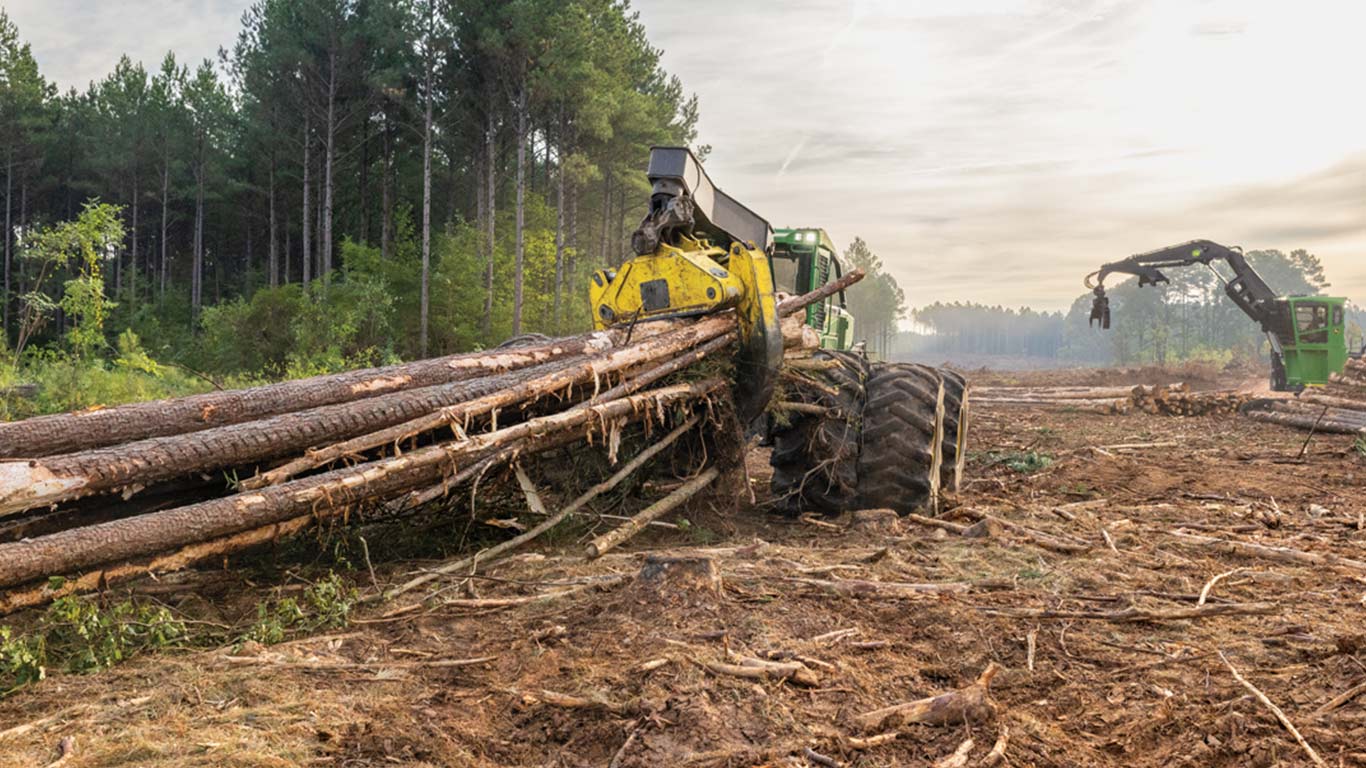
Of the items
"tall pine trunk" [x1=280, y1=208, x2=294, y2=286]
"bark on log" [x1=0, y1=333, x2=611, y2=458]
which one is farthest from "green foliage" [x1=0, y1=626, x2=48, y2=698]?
"tall pine trunk" [x1=280, y1=208, x2=294, y2=286]

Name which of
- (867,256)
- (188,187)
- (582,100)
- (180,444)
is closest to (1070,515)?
(180,444)

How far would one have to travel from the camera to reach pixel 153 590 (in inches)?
161

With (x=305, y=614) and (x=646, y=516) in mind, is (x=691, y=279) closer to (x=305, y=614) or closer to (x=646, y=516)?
(x=646, y=516)

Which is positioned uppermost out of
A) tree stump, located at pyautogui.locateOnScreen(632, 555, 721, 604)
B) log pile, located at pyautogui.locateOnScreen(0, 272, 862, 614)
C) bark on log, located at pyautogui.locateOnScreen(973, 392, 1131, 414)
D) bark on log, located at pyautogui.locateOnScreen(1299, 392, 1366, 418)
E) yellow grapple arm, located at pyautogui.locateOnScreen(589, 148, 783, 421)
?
yellow grapple arm, located at pyautogui.locateOnScreen(589, 148, 783, 421)

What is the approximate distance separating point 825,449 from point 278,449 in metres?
4.03

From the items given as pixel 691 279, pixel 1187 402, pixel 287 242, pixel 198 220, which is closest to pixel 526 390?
pixel 691 279

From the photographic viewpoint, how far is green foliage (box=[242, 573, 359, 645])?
141 inches

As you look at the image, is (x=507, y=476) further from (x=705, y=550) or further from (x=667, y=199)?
(x=667, y=199)

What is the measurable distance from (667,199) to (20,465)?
443 cm

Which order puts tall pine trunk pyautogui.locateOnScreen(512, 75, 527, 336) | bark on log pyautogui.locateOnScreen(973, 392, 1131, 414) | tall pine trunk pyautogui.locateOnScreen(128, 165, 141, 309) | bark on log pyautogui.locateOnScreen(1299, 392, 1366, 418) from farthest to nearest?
tall pine trunk pyautogui.locateOnScreen(128, 165, 141, 309) < tall pine trunk pyautogui.locateOnScreen(512, 75, 527, 336) < bark on log pyautogui.locateOnScreen(973, 392, 1131, 414) < bark on log pyautogui.locateOnScreen(1299, 392, 1366, 418)

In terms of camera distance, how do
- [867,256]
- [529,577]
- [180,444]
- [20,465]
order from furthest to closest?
1. [867,256]
2. [529,577]
3. [180,444]
4. [20,465]

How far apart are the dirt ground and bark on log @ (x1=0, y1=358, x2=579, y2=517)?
0.90 metres

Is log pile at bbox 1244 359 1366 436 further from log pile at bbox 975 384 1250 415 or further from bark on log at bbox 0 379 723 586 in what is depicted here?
bark on log at bbox 0 379 723 586

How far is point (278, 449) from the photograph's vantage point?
4.28 meters
